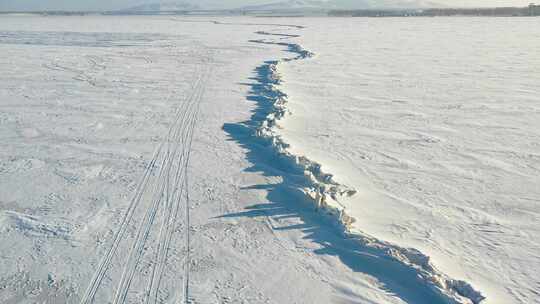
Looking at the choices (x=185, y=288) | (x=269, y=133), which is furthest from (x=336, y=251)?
(x=269, y=133)

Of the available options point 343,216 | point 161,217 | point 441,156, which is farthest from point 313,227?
point 441,156

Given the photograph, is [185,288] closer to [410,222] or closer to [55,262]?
[55,262]

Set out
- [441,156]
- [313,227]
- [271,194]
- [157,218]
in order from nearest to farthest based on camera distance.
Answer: [313,227]
[157,218]
[271,194]
[441,156]

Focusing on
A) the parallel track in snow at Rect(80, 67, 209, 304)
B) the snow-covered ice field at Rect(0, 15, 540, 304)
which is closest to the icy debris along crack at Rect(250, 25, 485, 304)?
the snow-covered ice field at Rect(0, 15, 540, 304)

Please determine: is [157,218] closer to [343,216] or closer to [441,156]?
[343,216]

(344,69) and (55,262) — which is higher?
(344,69)

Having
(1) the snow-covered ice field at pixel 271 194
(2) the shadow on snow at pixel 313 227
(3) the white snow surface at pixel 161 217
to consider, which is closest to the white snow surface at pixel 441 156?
(1) the snow-covered ice field at pixel 271 194

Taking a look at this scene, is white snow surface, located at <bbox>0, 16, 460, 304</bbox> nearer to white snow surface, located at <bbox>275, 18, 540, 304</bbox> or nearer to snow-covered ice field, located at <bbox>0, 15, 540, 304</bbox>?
snow-covered ice field, located at <bbox>0, 15, 540, 304</bbox>

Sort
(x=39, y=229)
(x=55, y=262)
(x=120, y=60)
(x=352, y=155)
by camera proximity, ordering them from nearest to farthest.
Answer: (x=55, y=262)
(x=39, y=229)
(x=352, y=155)
(x=120, y=60)
